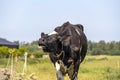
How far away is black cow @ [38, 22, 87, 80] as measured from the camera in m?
8.77

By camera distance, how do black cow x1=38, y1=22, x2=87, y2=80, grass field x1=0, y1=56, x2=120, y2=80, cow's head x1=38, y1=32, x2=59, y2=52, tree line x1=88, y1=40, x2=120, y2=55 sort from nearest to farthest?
cow's head x1=38, y1=32, x2=59, y2=52 → black cow x1=38, y1=22, x2=87, y2=80 → grass field x1=0, y1=56, x2=120, y2=80 → tree line x1=88, y1=40, x2=120, y2=55

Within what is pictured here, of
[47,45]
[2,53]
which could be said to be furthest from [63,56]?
[2,53]

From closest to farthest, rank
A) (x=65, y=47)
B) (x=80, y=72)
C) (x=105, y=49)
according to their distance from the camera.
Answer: (x=65, y=47) → (x=80, y=72) → (x=105, y=49)

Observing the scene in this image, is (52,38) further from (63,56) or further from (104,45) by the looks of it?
A: (104,45)

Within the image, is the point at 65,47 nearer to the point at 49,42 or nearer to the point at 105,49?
the point at 49,42

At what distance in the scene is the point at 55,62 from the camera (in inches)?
372

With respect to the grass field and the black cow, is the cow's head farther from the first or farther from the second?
the grass field

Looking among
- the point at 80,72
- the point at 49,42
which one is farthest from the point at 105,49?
the point at 49,42

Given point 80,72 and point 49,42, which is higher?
point 49,42

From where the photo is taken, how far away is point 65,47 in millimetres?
9148

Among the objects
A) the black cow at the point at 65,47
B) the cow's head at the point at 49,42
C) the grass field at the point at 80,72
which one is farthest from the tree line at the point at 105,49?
the cow's head at the point at 49,42

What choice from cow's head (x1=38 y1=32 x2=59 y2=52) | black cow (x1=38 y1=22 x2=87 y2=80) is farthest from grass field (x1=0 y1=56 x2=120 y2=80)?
cow's head (x1=38 y1=32 x2=59 y2=52)

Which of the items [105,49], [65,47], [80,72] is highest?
[105,49]

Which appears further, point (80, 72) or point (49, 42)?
point (80, 72)
